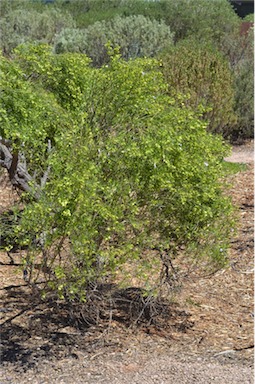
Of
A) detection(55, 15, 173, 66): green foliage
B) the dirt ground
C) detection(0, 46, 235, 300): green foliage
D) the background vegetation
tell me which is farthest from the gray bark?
detection(55, 15, 173, 66): green foliage

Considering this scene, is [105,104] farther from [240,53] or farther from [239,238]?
[240,53]

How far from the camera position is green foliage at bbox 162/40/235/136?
11.7 metres

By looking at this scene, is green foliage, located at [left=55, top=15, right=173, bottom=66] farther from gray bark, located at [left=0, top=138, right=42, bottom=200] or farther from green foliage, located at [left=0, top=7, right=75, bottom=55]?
gray bark, located at [left=0, top=138, right=42, bottom=200]

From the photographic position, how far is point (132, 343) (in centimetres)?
517

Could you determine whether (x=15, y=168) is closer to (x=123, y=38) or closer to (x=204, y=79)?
(x=204, y=79)

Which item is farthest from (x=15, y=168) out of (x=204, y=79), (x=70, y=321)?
(x=204, y=79)

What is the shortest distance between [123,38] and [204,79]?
334 inches

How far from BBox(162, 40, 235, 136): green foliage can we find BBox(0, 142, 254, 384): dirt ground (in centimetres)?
576

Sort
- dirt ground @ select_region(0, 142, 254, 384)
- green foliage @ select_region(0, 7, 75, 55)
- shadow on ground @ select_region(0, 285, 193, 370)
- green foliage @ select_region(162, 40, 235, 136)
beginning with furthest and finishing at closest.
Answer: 1. green foliage @ select_region(0, 7, 75, 55)
2. green foliage @ select_region(162, 40, 235, 136)
3. shadow on ground @ select_region(0, 285, 193, 370)
4. dirt ground @ select_region(0, 142, 254, 384)

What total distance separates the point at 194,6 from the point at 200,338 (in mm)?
19945

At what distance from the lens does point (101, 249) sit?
440 centimetres

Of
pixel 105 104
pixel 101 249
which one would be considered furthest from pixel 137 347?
pixel 105 104

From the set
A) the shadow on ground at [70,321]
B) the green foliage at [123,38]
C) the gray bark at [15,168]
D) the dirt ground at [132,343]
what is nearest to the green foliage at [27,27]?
the green foliage at [123,38]

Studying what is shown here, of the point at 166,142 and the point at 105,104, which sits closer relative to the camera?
the point at 166,142
